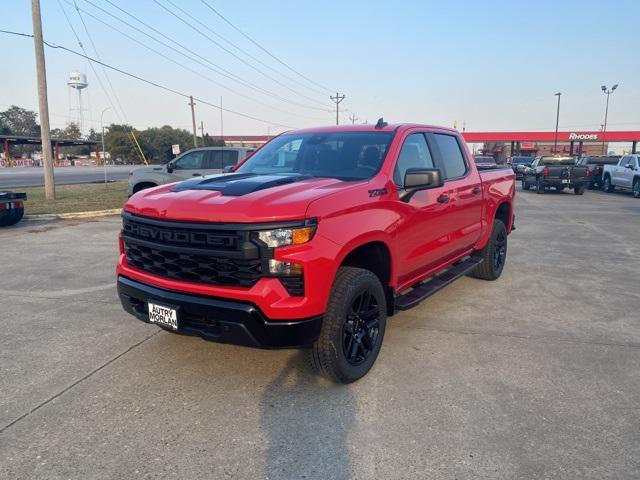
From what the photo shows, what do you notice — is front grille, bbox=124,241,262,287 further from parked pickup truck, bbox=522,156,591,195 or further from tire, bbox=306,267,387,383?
parked pickup truck, bbox=522,156,591,195

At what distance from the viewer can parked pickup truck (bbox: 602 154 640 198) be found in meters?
20.2

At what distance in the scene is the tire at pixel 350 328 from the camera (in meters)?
3.23

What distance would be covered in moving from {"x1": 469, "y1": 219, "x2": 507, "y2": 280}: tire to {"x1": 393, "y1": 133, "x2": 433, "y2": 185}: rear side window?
6.29 feet

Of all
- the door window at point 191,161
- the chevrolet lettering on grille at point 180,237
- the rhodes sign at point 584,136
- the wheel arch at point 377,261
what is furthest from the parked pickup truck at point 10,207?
the rhodes sign at point 584,136

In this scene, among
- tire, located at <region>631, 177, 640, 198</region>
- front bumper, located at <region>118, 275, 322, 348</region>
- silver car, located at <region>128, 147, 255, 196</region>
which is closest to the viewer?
front bumper, located at <region>118, 275, 322, 348</region>

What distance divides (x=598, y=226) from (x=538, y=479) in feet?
35.6

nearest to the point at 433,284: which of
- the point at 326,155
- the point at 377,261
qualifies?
the point at 377,261

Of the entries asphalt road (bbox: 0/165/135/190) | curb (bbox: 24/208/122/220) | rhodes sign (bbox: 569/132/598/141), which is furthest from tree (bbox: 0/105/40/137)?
curb (bbox: 24/208/122/220)

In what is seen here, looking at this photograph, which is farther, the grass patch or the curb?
the grass patch

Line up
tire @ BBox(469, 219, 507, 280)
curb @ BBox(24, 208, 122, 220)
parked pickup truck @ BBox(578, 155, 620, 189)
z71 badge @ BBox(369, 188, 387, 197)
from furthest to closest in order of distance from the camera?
parked pickup truck @ BBox(578, 155, 620, 189), curb @ BBox(24, 208, 122, 220), tire @ BBox(469, 219, 507, 280), z71 badge @ BBox(369, 188, 387, 197)

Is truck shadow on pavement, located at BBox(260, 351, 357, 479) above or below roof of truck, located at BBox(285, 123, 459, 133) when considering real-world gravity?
below

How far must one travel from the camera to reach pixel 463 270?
17.1 feet

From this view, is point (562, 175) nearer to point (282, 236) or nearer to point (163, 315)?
point (282, 236)

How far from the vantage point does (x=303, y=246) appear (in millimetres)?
3002
